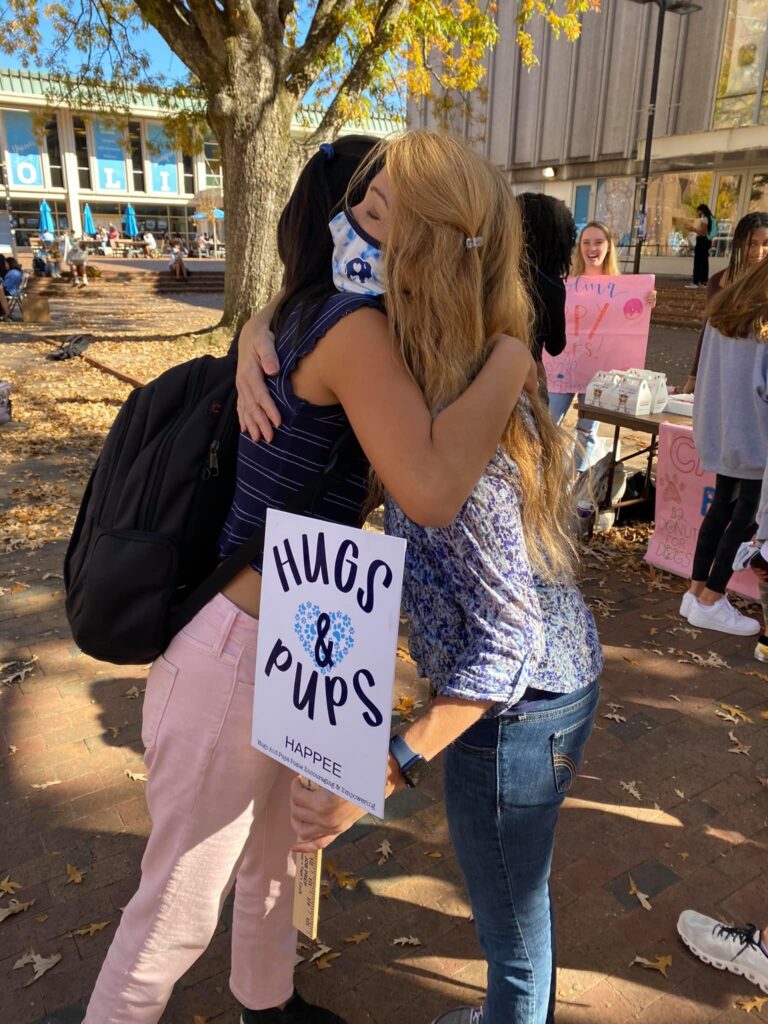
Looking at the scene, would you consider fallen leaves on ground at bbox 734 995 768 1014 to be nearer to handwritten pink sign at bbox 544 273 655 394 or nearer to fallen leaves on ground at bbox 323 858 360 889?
fallen leaves on ground at bbox 323 858 360 889

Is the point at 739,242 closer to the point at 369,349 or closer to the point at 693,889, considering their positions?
the point at 693,889

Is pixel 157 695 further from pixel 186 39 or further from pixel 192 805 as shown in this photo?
pixel 186 39

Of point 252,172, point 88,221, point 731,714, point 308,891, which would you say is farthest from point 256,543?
point 88,221

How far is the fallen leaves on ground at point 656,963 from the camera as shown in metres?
2.20

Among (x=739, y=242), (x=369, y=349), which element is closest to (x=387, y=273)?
(x=369, y=349)

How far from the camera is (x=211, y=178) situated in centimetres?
5006

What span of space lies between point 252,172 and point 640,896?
1142 cm

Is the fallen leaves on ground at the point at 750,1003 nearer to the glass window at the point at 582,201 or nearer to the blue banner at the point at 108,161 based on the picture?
the glass window at the point at 582,201

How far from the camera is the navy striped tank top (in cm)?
123

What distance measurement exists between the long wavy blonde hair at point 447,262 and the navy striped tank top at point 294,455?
0.29 feet

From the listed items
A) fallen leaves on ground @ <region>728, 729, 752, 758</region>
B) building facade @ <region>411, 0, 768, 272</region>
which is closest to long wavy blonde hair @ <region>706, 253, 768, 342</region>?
fallen leaves on ground @ <region>728, 729, 752, 758</region>

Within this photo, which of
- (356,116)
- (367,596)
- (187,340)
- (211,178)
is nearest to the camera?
(367,596)

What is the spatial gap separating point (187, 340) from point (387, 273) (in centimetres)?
1348

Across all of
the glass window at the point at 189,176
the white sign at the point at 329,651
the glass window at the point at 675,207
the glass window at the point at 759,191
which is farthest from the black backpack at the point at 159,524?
the glass window at the point at 189,176
